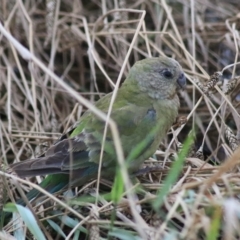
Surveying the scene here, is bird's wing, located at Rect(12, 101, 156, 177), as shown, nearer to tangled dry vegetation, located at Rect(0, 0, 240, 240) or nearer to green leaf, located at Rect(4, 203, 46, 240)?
tangled dry vegetation, located at Rect(0, 0, 240, 240)

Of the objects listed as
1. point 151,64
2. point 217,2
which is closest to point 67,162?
point 151,64

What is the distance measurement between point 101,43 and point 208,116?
67 cm

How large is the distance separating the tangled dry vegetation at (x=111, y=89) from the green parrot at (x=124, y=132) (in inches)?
2.6

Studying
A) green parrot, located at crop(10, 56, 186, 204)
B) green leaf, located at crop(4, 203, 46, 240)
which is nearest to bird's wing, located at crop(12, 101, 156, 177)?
green parrot, located at crop(10, 56, 186, 204)

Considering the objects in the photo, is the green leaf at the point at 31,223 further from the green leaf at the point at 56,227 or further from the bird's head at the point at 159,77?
the bird's head at the point at 159,77

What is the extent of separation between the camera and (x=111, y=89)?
10.1ft

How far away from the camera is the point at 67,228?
6.68 ft

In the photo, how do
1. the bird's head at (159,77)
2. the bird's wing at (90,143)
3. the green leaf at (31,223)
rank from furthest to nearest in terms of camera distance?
1. the bird's head at (159,77)
2. the bird's wing at (90,143)
3. the green leaf at (31,223)

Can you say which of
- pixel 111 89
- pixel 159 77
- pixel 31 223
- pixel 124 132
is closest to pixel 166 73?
pixel 159 77

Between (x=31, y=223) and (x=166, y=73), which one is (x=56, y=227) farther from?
(x=166, y=73)

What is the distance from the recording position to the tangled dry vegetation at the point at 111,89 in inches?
74.7

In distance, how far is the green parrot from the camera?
209 centimetres

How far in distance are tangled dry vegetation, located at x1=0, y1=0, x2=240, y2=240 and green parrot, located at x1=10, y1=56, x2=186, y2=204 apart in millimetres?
67

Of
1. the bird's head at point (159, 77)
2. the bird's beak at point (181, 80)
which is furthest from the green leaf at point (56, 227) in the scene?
the bird's beak at point (181, 80)
